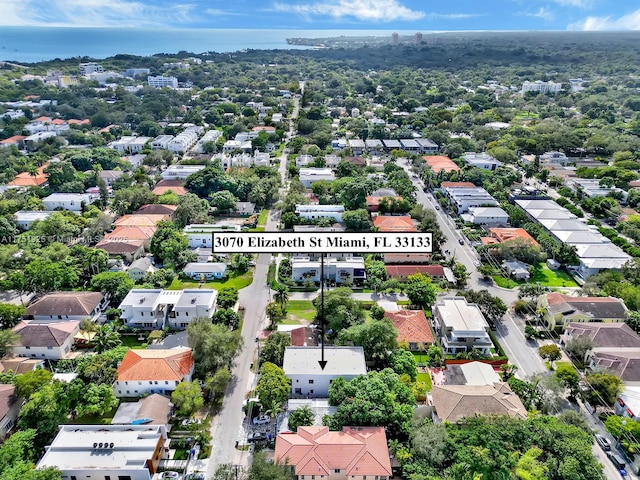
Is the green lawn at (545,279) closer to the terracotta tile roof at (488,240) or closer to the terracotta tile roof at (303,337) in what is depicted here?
the terracotta tile roof at (488,240)

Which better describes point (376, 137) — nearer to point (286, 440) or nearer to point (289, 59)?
point (286, 440)

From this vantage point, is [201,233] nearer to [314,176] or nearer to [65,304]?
[65,304]

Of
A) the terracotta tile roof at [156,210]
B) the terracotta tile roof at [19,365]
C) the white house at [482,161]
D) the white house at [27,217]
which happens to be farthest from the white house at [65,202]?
the white house at [482,161]

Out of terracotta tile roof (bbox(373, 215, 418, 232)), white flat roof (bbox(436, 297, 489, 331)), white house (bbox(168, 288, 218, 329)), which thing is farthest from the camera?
terracotta tile roof (bbox(373, 215, 418, 232))

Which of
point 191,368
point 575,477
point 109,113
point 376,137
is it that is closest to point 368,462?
point 575,477

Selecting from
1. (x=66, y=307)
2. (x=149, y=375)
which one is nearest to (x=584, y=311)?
(x=149, y=375)

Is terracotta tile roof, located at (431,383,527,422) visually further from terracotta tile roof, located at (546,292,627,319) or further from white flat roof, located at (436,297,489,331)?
terracotta tile roof, located at (546,292,627,319)

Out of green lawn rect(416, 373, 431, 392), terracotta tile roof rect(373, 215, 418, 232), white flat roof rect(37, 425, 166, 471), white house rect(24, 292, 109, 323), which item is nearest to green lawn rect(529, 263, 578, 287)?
terracotta tile roof rect(373, 215, 418, 232)
